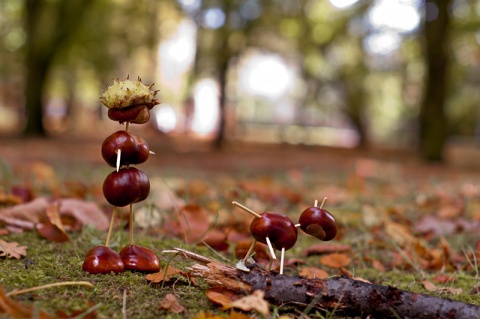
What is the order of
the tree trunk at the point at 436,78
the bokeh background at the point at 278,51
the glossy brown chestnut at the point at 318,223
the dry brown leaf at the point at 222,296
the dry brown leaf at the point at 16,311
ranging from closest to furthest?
the dry brown leaf at the point at 16,311 → the dry brown leaf at the point at 222,296 → the glossy brown chestnut at the point at 318,223 → the tree trunk at the point at 436,78 → the bokeh background at the point at 278,51

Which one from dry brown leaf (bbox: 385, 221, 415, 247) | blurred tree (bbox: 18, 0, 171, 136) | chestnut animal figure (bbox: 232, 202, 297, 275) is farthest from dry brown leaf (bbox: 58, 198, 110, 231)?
blurred tree (bbox: 18, 0, 171, 136)

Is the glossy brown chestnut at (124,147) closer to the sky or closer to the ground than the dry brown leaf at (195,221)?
closer to the sky

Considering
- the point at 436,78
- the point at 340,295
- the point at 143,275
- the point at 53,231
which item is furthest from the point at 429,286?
the point at 436,78

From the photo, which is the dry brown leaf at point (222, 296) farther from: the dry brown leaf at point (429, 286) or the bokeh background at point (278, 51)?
the bokeh background at point (278, 51)

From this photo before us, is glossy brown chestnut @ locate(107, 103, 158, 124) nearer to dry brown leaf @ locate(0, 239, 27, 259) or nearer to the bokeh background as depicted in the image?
dry brown leaf @ locate(0, 239, 27, 259)

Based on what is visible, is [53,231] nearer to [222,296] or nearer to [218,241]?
[218,241]

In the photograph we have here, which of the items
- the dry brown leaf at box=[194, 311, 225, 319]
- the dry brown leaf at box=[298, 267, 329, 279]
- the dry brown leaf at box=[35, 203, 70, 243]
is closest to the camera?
the dry brown leaf at box=[194, 311, 225, 319]

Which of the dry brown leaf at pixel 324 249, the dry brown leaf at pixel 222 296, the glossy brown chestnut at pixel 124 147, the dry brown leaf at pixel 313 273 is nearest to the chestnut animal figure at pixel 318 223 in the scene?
the dry brown leaf at pixel 222 296
